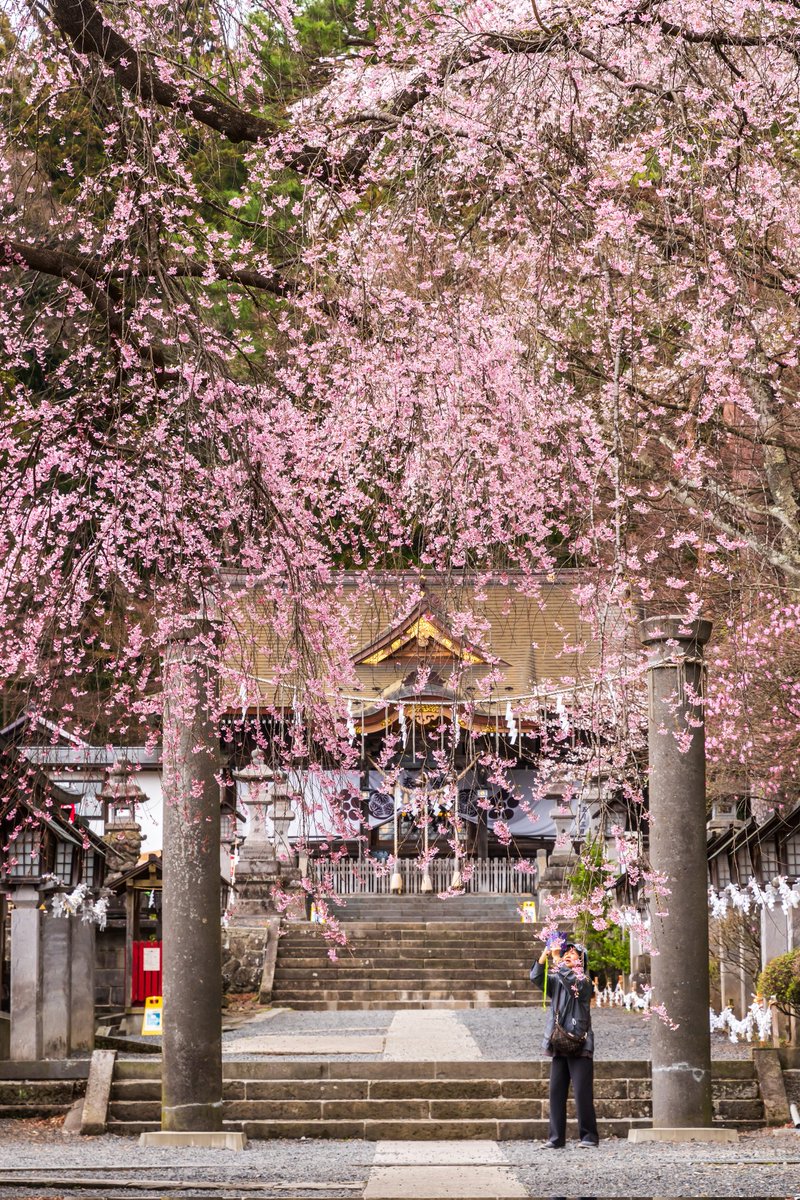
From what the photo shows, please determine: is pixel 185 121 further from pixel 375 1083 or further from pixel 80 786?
pixel 80 786

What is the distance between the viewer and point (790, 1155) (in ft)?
32.9

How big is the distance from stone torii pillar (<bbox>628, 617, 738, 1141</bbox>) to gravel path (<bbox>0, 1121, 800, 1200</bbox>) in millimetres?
345

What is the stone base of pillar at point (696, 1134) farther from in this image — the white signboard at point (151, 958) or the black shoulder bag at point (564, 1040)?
the white signboard at point (151, 958)

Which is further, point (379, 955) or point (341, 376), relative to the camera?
point (379, 955)

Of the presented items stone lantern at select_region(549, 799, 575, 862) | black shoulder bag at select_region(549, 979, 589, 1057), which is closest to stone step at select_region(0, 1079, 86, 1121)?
black shoulder bag at select_region(549, 979, 589, 1057)

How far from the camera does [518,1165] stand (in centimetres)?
977

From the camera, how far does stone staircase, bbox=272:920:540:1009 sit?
2055 cm

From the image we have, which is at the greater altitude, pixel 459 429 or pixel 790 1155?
pixel 459 429

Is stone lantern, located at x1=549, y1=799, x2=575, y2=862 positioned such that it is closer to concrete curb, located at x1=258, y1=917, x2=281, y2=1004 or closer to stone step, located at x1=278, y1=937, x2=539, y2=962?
stone step, located at x1=278, y1=937, x2=539, y2=962

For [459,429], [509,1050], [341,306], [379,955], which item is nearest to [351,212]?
[341,306]

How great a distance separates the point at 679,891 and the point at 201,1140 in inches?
161

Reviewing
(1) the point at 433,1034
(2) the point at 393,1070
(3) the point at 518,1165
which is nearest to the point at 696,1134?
(3) the point at 518,1165

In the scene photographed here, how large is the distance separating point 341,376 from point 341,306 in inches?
35.1

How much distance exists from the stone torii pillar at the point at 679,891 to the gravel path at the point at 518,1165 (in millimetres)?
345
